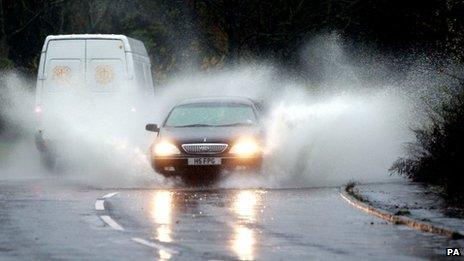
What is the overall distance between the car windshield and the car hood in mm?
511

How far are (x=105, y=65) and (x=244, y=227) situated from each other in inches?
660

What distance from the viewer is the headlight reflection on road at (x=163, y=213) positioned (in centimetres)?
1868

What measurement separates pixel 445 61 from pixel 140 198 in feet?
117

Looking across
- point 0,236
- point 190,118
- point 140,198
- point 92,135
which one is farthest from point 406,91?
point 0,236

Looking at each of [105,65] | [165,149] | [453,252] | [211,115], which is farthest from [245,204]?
[105,65]

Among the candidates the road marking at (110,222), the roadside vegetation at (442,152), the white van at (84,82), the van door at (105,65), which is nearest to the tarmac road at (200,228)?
the road marking at (110,222)

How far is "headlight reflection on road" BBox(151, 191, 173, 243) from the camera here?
61.3 ft

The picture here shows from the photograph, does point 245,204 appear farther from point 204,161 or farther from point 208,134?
point 208,134

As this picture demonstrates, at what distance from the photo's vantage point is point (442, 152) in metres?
26.5

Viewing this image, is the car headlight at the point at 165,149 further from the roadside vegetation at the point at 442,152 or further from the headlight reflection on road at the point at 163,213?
the roadside vegetation at the point at 442,152

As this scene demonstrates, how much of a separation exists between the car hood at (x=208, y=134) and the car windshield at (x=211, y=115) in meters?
0.51

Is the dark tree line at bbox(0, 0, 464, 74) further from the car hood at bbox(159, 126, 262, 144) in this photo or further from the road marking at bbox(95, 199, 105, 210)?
the road marking at bbox(95, 199, 105, 210)

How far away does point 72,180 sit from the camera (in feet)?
107

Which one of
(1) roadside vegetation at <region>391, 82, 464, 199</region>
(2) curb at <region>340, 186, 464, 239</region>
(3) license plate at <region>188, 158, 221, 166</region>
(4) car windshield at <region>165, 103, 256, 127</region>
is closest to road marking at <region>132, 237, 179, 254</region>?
(2) curb at <region>340, 186, 464, 239</region>
